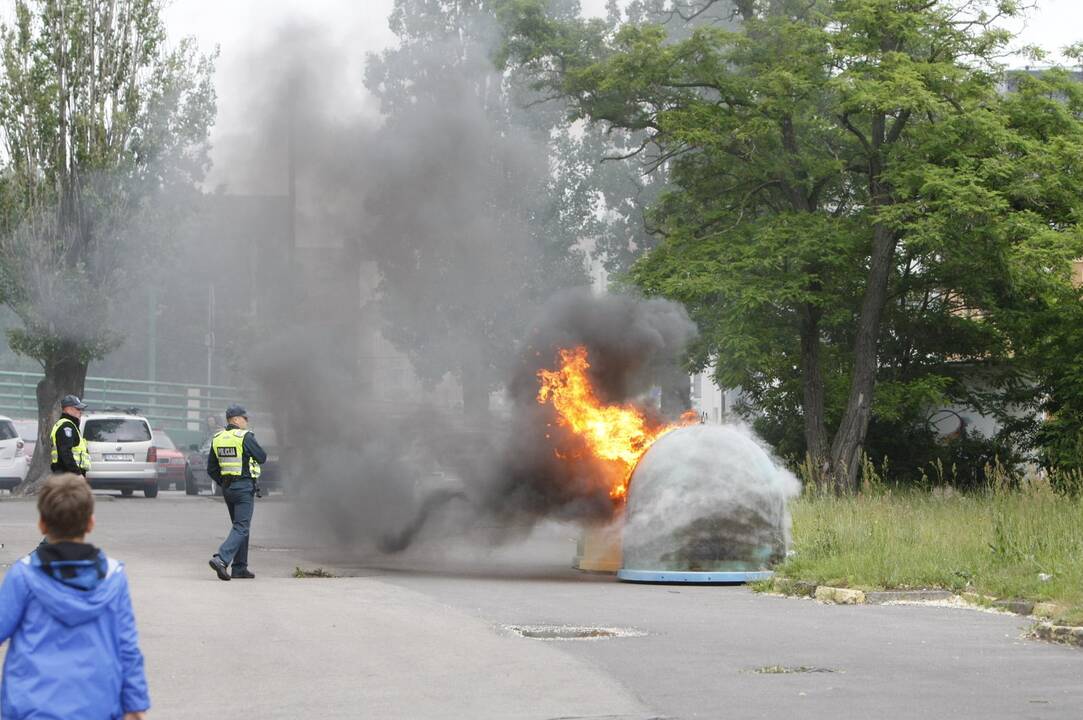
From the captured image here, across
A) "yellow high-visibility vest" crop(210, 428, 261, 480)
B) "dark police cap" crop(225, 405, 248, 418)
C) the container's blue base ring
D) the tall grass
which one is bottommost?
the container's blue base ring

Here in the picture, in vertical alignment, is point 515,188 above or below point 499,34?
below

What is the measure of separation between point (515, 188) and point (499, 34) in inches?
302

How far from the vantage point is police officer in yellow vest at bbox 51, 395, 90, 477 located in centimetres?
1606

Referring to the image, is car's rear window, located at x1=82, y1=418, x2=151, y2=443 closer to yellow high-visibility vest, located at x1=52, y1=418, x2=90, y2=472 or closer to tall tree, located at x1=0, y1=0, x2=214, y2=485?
tall tree, located at x1=0, y1=0, x2=214, y2=485

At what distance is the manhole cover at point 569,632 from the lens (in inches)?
454

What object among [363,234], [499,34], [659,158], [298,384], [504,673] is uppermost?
[499,34]

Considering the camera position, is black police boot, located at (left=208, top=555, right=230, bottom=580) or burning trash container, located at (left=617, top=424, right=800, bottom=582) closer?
black police boot, located at (left=208, top=555, right=230, bottom=580)

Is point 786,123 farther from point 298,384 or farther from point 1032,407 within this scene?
point 298,384

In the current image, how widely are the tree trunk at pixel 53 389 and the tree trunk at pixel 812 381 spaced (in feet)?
54.4

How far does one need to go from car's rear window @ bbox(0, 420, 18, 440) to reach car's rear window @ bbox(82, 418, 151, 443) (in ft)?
6.99

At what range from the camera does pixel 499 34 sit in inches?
1268

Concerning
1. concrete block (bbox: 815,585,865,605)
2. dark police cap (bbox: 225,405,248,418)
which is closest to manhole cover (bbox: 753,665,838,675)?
concrete block (bbox: 815,585,865,605)

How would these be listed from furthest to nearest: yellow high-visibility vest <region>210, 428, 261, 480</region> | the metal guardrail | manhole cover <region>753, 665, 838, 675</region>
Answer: the metal guardrail
yellow high-visibility vest <region>210, 428, 261, 480</region>
manhole cover <region>753, 665, 838, 675</region>

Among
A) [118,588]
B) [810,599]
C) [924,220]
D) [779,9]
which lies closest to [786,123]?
[779,9]
